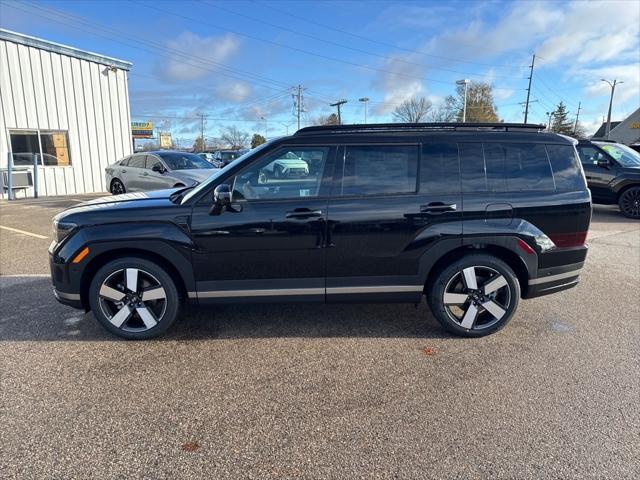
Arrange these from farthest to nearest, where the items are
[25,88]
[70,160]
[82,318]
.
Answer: [70,160], [25,88], [82,318]

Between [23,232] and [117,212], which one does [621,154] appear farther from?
[23,232]

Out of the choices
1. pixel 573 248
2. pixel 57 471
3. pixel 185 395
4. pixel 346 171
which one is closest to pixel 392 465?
pixel 185 395

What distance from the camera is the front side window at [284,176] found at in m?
3.69

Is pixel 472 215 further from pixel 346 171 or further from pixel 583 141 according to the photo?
pixel 583 141

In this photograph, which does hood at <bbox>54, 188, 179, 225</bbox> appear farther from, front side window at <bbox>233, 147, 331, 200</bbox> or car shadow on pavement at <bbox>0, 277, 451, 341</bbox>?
car shadow on pavement at <bbox>0, 277, 451, 341</bbox>

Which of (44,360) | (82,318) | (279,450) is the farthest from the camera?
(82,318)

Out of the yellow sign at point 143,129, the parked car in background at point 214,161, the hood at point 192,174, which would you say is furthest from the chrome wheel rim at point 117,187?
the yellow sign at point 143,129

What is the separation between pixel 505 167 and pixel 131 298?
3.53 m

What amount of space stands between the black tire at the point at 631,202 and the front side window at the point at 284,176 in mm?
10007

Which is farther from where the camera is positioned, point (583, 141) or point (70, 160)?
point (70, 160)

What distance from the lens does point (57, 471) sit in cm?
230

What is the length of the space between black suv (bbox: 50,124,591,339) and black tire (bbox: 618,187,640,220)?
8.31 metres

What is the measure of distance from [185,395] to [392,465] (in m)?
1.51

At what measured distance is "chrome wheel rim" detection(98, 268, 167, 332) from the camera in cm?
375
